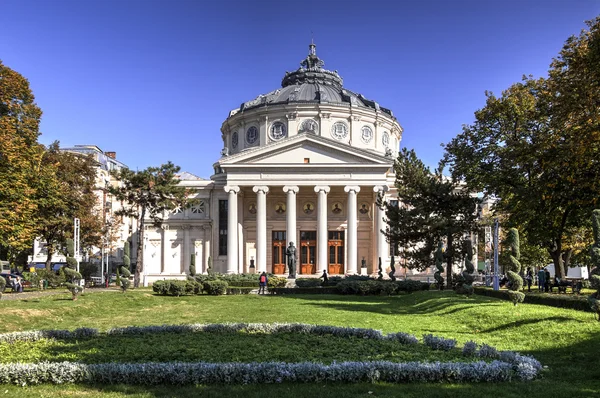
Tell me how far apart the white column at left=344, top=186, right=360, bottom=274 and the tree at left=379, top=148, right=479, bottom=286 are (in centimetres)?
1338

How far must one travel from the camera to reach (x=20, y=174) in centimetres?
3102

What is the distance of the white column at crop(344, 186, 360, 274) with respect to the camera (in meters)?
52.5

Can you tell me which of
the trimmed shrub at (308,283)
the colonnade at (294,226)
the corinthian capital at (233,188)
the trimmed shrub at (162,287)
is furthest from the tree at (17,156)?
the colonnade at (294,226)

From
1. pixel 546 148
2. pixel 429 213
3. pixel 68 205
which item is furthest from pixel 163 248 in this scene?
pixel 546 148

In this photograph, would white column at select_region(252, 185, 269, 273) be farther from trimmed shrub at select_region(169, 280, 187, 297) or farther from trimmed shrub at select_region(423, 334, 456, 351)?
trimmed shrub at select_region(423, 334, 456, 351)

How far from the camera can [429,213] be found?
3694 centimetres

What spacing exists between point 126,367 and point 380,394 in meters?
4.82

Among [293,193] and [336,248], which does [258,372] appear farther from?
[336,248]

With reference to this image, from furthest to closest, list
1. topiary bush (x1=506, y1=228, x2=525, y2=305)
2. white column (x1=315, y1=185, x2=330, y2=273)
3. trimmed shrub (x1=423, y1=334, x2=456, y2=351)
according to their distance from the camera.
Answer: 1. white column (x1=315, y1=185, x2=330, y2=273)
2. topiary bush (x1=506, y1=228, x2=525, y2=305)
3. trimmed shrub (x1=423, y1=334, x2=456, y2=351)

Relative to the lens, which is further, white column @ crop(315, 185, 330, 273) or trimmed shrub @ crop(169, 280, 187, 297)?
white column @ crop(315, 185, 330, 273)

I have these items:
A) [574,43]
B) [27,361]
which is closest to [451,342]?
[27,361]

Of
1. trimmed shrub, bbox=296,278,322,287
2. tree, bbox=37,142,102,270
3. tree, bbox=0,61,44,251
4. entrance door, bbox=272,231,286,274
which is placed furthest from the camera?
entrance door, bbox=272,231,286,274

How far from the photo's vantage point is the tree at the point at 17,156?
98.5ft

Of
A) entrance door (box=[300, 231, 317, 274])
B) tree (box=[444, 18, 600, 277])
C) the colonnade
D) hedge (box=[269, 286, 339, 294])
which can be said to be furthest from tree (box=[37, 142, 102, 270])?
tree (box=[444, 18, 600, 277])
